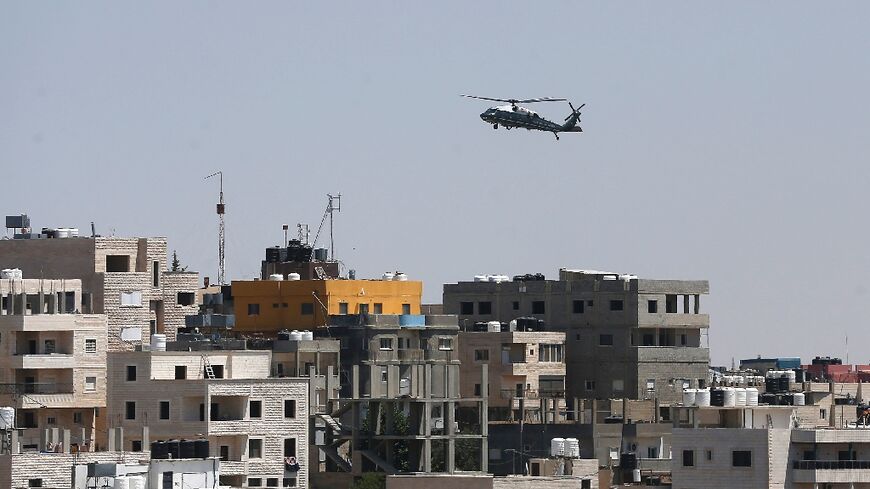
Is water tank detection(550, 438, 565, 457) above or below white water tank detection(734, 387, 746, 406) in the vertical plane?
below

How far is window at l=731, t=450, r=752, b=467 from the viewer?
126938 millimetres

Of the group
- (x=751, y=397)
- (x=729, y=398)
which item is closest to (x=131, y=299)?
(x=729, y=398)

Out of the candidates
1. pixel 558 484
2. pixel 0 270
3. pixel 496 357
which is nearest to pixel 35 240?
pixel 0 270

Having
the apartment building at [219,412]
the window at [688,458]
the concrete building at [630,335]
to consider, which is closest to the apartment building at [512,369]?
the concrete building at [630,335]

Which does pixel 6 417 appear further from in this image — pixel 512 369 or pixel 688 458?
pixel 512 369

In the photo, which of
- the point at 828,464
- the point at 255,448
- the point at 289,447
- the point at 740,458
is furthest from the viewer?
the point at 289,447

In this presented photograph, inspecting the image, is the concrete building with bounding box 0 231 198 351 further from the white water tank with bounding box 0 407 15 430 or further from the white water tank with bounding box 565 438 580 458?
the white water tank with bounding box 0 407 15 430

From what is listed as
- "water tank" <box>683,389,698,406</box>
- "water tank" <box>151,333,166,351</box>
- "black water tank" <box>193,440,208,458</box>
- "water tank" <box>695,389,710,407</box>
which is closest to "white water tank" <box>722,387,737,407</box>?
"water tank" <box>695,389,710,407</box>

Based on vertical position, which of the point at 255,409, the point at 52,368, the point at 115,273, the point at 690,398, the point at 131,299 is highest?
the point at 115,273

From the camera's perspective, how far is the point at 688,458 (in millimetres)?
128000

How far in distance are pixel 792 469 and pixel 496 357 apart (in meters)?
51.0

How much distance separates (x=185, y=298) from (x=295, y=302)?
A: 13299 mm

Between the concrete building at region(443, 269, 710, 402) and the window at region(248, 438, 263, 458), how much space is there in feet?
160

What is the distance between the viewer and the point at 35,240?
160 m
